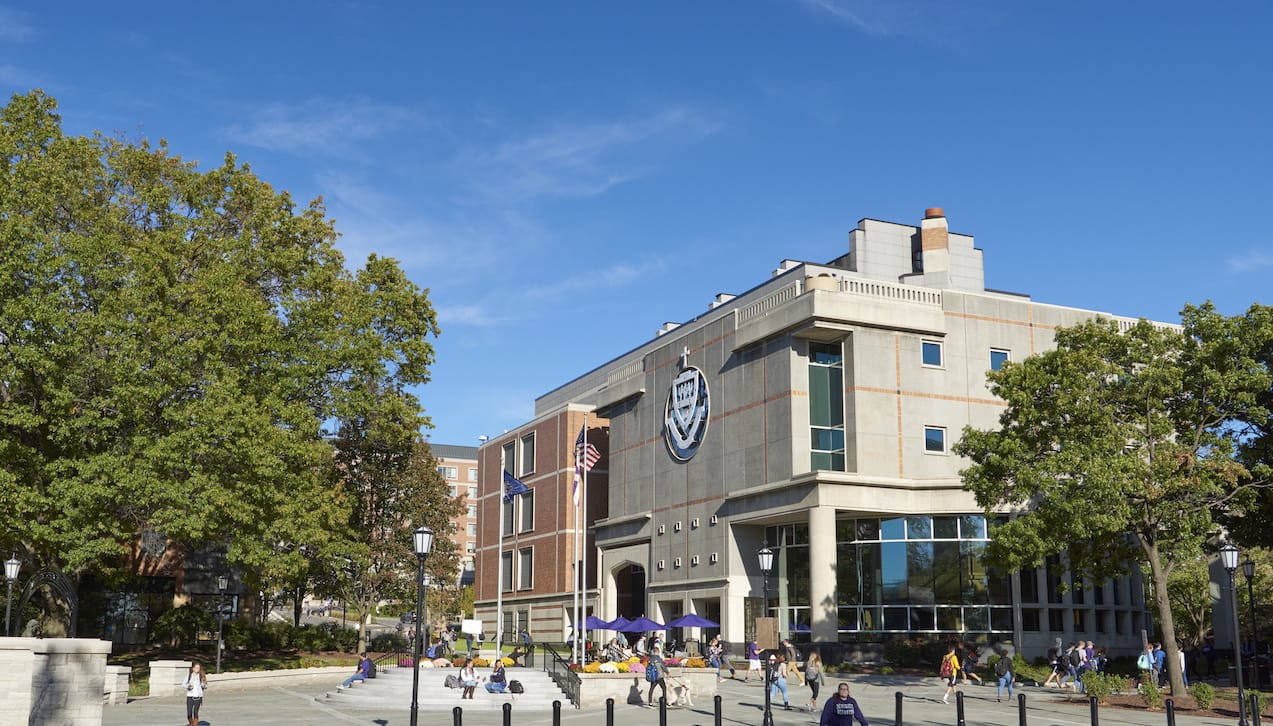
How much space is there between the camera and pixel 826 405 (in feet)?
168

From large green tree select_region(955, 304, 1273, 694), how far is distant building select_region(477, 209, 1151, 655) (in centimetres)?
727

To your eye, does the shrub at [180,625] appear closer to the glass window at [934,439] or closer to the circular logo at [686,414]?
the circular logo at [686,414]

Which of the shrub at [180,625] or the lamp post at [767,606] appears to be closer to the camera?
the lamp post at [767,606]

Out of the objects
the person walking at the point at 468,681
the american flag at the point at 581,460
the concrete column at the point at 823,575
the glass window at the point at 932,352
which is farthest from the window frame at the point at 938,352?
the person walking at the point at 468,681

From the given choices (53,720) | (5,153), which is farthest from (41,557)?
(53,720)

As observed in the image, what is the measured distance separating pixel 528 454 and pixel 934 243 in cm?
3056

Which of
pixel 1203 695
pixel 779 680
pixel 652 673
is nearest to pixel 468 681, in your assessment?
pixel 652 673

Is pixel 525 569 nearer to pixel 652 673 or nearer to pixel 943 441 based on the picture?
pixel 943 441

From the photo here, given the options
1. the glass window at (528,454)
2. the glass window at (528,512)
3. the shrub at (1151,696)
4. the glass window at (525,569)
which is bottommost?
the shrub at (1151,696)

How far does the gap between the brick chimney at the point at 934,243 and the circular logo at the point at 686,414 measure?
17.2 meters

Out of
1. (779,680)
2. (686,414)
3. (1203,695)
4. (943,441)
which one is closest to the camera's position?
(1203,695)

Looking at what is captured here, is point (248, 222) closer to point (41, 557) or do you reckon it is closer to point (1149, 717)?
point (41, 557)

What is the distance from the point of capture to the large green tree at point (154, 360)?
34344mm

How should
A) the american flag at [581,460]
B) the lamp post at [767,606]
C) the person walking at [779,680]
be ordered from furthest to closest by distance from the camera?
the american flag at [581,460], the person walking at [779,680], the lamp post at [767,606]
